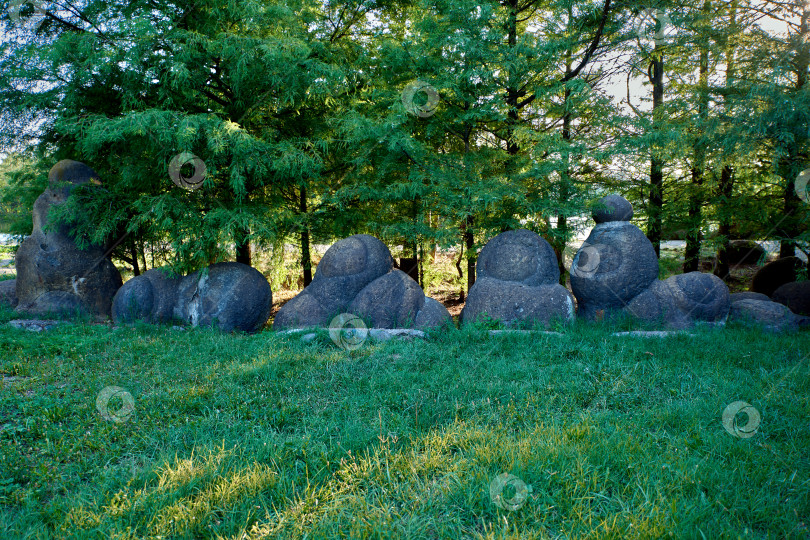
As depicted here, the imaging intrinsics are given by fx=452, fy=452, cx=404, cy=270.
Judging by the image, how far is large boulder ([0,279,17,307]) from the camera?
8197mm

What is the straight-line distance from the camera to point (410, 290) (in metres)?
6.94

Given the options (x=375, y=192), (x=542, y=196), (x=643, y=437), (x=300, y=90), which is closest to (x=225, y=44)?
(x=300, y=90)

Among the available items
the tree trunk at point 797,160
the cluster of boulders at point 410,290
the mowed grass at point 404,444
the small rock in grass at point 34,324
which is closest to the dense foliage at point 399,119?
the tree trunk at point 797,160

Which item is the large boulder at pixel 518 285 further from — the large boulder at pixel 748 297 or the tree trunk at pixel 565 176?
the large boulder at pixel 748 297

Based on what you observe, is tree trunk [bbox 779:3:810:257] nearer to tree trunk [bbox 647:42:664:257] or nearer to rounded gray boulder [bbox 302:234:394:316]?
tree trunk [bbox 647:42:664:257]

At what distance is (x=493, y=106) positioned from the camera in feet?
23.3

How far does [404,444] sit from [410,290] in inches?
161

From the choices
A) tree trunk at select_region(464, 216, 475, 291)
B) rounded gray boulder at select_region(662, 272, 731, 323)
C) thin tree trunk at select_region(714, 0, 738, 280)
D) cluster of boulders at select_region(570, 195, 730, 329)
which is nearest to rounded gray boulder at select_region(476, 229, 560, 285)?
cluster of boulders at select_region(570, 195, 730, 329)

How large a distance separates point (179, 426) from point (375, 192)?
15.0 ft

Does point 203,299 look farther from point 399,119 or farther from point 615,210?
point 615,210

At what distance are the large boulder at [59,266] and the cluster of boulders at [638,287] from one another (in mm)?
7999

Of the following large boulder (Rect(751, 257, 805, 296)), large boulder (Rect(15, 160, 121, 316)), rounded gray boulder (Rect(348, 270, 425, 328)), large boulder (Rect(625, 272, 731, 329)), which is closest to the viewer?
large boulder (Rect(625, 272, 731, 329))

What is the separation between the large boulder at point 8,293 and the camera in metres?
8.20

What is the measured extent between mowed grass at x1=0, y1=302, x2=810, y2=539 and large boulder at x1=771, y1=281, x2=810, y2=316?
10.3ft
